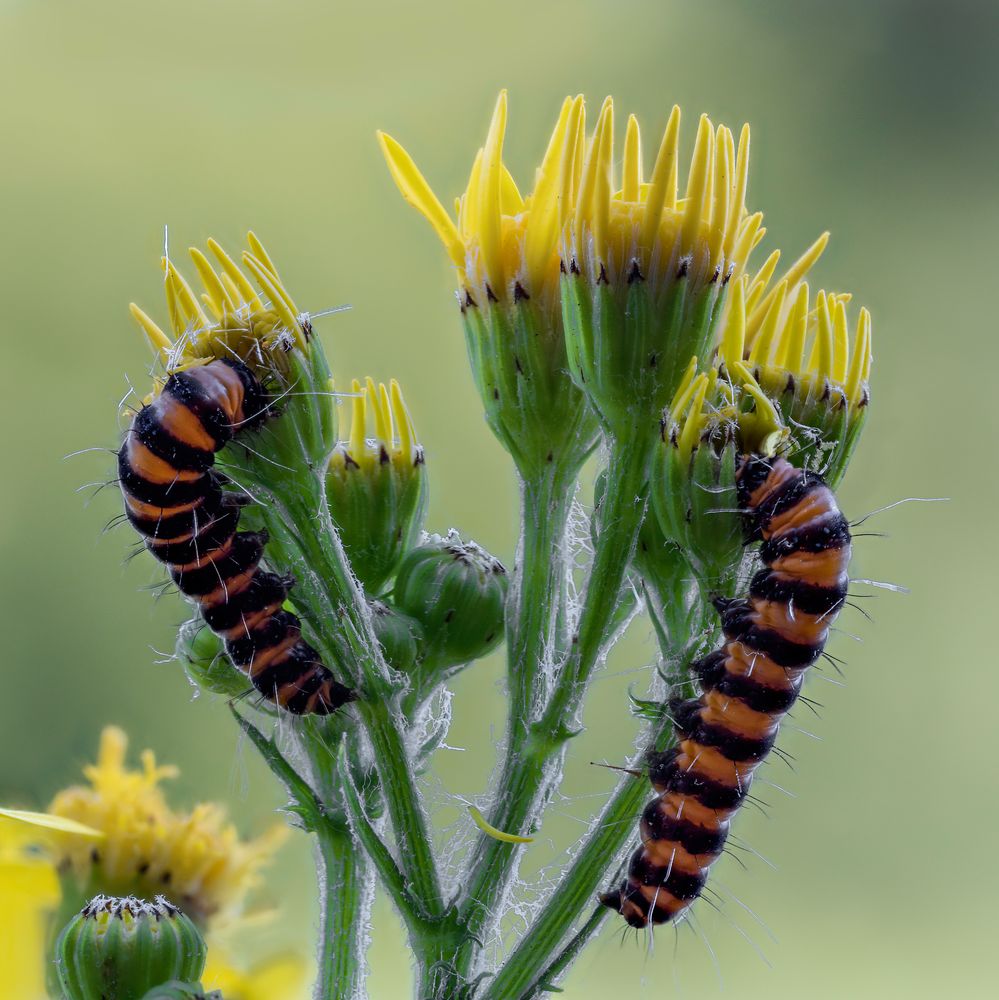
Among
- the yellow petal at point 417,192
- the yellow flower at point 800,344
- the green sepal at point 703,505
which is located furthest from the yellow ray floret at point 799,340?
the yellow petal at point 417,192

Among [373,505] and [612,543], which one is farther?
[373,505]

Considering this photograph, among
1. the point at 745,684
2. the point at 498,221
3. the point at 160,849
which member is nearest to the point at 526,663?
the point at 745,684

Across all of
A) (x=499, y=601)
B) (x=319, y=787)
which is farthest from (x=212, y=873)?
(x=499, y=601)

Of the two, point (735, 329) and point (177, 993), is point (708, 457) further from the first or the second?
point (177, 993)

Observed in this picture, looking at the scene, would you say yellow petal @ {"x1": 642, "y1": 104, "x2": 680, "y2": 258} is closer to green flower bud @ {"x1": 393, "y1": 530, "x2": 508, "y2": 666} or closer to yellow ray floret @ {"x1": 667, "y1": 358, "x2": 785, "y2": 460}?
yellow ray floret @ {"x1": 667, "y1": 358, "x2": 785, "y2": 460}

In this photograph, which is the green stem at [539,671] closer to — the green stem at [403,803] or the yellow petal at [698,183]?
the green stem at [403,803]

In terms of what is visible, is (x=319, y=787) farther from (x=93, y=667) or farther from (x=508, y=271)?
(x=93, y=667)

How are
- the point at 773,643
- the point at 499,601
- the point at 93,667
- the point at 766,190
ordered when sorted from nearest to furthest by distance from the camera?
the point at 773,643, the point at 499,601, the point at 93,667, the point at 766,190
